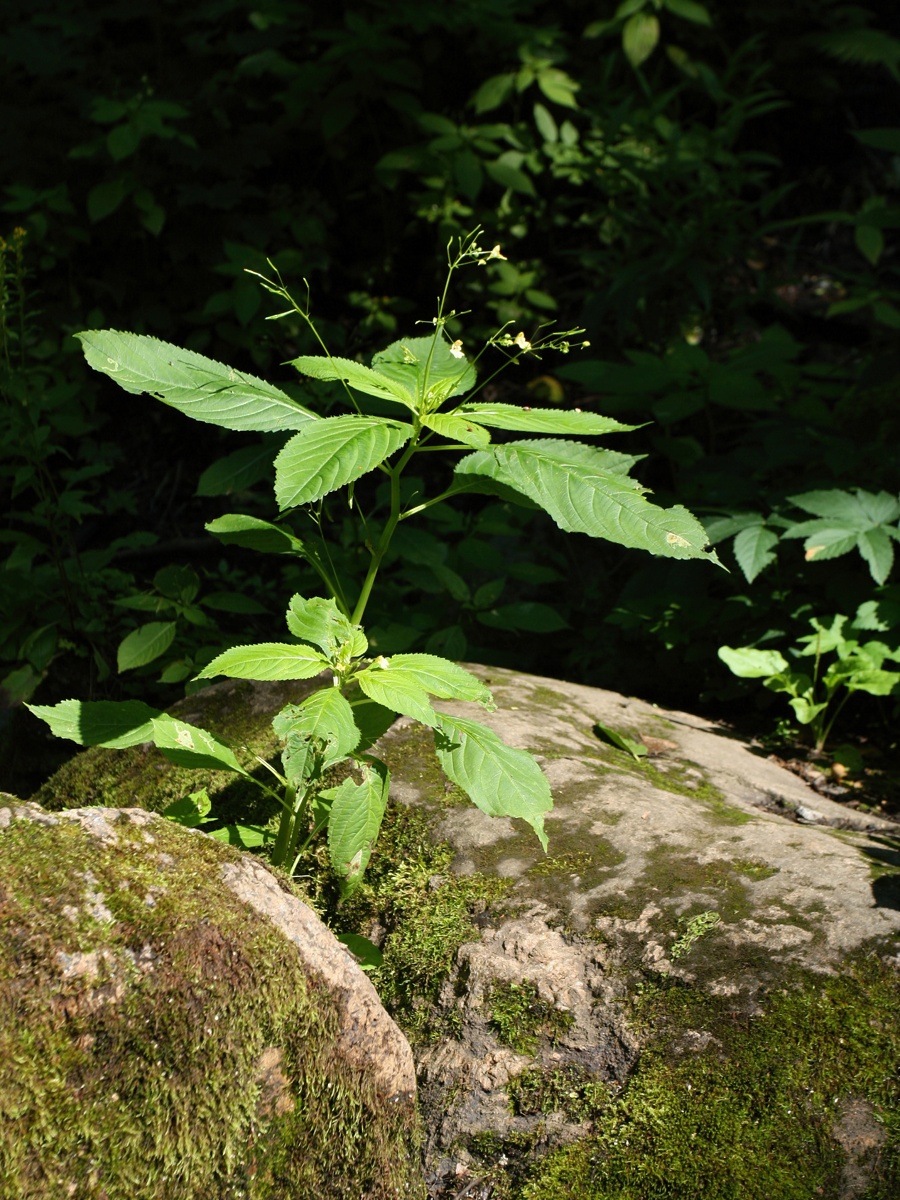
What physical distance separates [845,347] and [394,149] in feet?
10.7

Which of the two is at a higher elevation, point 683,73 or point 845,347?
point 683,73

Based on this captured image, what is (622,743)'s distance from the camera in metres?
2.80

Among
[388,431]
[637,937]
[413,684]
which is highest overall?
[388,431]

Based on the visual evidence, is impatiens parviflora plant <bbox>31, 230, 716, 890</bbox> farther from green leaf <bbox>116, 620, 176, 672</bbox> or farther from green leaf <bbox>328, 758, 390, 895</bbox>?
green leaf <bbox>116, 620, 176, 672</bbox>

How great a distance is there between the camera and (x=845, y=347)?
6.71 m

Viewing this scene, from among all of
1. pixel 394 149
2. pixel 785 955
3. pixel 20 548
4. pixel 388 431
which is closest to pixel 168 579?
pixel 20 548

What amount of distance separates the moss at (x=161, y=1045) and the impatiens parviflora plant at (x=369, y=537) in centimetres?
25

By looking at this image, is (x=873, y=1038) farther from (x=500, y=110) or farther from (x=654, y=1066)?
(x=500, y=110)

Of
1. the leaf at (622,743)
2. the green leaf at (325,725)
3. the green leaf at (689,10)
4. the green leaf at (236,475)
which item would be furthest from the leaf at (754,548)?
the green leaf at (689,10)

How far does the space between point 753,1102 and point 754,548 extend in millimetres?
2168

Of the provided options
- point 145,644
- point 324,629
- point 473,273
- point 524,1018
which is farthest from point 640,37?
point 524,1018

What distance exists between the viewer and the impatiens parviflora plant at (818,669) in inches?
127

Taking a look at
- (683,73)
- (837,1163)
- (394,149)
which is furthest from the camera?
(683,73)

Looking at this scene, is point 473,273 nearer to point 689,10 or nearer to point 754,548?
point 689,10
